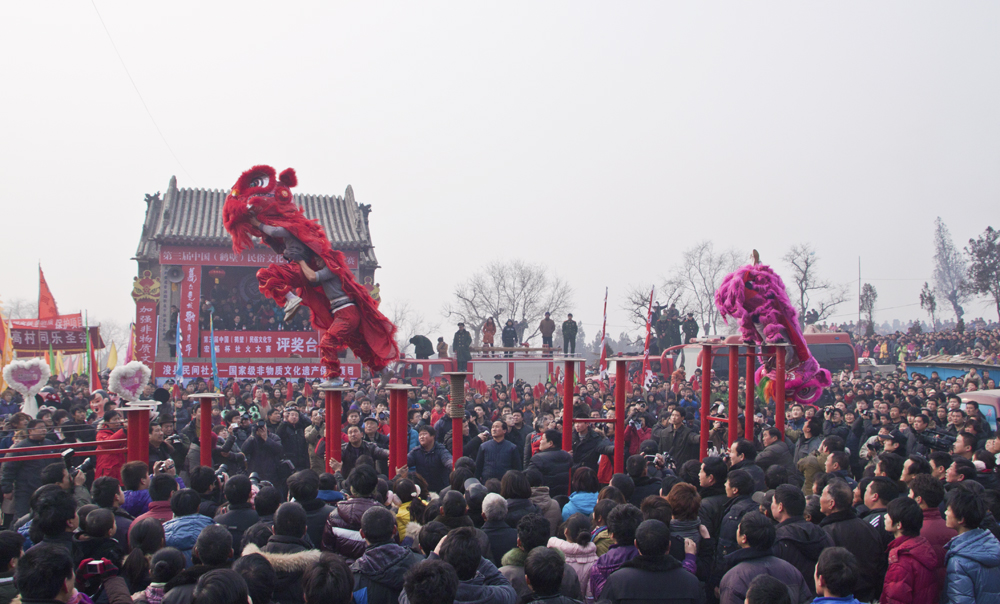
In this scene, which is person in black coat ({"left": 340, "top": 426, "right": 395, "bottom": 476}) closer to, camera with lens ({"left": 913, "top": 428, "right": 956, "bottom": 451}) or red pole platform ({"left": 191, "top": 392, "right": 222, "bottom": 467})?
red pole platform ({"left": 191, "top": 392, "right": 222, "bottom": 467})

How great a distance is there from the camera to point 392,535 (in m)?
3.61

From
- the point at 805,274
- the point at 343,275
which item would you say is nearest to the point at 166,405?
the point at 343,275

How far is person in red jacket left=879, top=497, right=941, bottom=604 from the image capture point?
3574 millimetres

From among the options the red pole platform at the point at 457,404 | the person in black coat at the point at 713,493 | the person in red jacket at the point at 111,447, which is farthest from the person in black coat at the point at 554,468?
the person in red jacket at the point at 111,447

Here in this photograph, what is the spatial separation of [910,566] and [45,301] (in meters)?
21.1

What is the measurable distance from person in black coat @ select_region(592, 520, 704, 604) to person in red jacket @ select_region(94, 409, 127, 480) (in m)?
4.17

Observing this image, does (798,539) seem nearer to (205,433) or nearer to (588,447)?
(588,447)

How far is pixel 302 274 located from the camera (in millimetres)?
6562

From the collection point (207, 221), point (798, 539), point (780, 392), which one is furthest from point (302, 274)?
point (207, 221)

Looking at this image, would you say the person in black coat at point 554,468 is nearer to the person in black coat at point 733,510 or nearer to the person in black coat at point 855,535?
the person in black coat at point 733,510

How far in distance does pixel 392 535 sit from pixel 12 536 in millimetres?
1714

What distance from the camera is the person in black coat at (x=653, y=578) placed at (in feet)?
11.0

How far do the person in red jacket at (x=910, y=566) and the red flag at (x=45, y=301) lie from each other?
20.1 meters

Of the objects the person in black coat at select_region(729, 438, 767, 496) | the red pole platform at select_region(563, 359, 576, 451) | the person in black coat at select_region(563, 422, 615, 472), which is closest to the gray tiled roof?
the person in black coat at select_region(563, 422, 615, 472)
